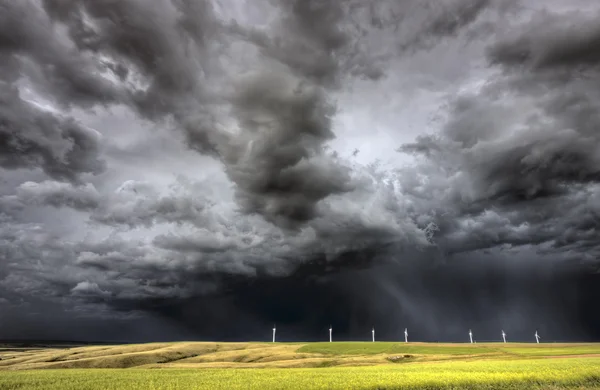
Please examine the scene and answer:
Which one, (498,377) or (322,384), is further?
(498,377)

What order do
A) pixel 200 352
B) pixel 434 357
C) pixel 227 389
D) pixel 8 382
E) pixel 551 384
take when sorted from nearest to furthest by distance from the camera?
pixel 227 389, pixel 551 384, pixel 8 382, pixel 434 357, pixel 200 352

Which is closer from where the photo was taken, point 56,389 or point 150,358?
point 56,389

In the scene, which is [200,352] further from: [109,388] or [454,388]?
[454,388]

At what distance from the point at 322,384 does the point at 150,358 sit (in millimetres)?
102155

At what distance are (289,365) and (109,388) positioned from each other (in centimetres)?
6449

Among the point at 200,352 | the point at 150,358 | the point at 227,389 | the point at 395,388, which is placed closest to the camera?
the point at 227,389

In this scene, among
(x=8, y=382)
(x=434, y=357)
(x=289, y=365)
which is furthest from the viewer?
(x=434, y=357)

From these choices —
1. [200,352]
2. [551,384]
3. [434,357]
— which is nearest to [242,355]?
[200,352]

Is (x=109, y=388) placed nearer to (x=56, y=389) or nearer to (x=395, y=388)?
(x=56, y=389)

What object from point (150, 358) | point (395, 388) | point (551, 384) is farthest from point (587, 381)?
point (150, 358)

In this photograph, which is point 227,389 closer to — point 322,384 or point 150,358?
point 322,384

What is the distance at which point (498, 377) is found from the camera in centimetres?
5403

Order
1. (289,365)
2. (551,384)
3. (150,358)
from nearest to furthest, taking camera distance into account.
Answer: (551,384) < (289,365) < (150,358)

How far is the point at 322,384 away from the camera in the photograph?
1909 inches
